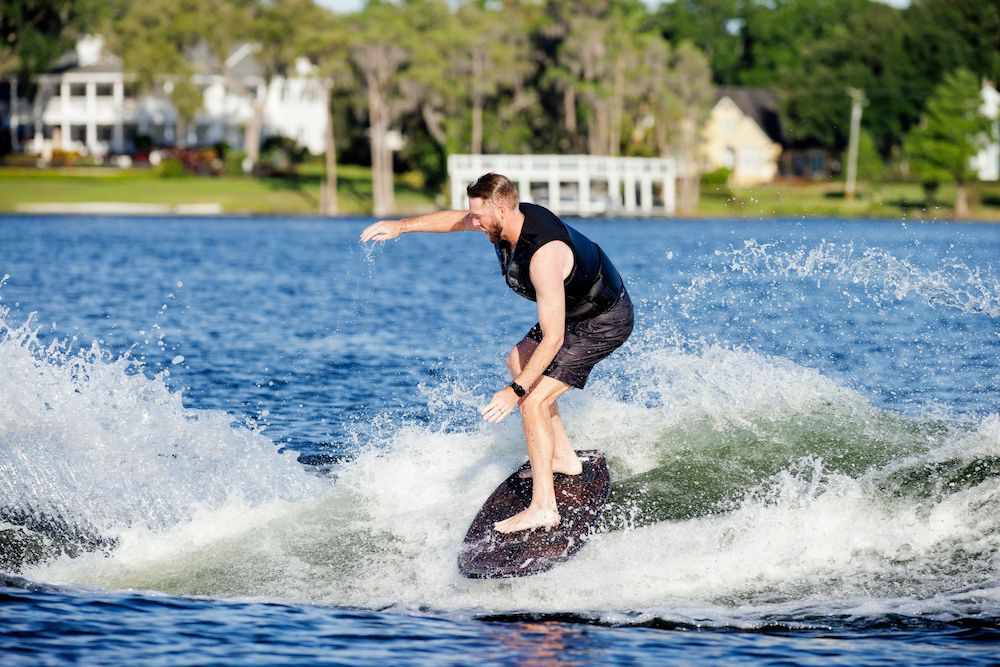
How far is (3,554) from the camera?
9984 mm

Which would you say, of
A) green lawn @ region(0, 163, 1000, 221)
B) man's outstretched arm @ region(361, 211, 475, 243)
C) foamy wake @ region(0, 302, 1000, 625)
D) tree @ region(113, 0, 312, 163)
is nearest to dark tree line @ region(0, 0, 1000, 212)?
tree @ region(113, 0, 312, 163)

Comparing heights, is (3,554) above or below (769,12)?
below

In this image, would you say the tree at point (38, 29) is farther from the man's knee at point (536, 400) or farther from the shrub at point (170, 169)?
the man's knee at point (536, 400)

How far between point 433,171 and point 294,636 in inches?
2942

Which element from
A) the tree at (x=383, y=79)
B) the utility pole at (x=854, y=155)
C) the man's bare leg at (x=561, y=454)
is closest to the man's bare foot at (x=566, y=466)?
the man's bare leg at (x=561, y=454)

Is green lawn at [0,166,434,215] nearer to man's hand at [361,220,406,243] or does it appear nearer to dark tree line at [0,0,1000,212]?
dark tree line at [0,0,1000,212]

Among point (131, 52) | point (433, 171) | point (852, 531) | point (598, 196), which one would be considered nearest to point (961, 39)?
point (598, 196)

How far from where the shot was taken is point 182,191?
77.0 meters

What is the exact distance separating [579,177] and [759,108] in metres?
34.1

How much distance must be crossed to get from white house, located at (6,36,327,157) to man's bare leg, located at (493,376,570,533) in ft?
288

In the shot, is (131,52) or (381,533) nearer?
(381,533)

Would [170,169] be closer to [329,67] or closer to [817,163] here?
[329,67]

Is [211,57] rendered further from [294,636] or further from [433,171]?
[294,636]

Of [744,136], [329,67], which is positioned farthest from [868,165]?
[329,67]
